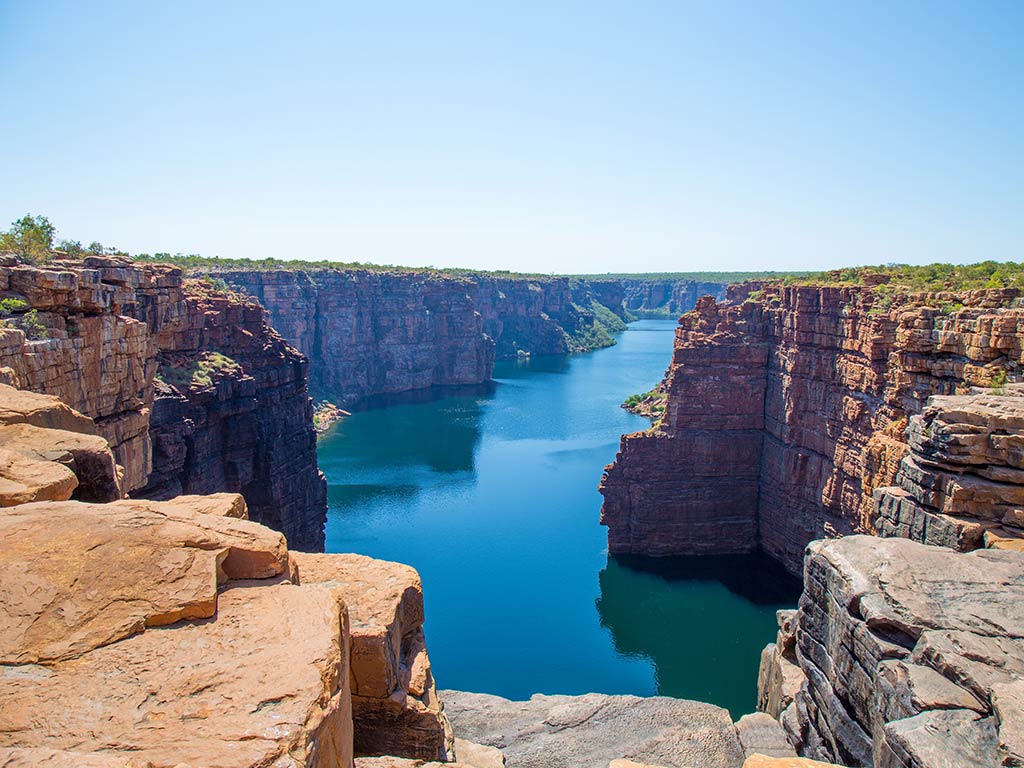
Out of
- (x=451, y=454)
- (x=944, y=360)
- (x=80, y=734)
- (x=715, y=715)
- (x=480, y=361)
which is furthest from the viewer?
(x=480, y=361)

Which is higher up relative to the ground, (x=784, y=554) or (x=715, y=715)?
(x=715, y=715)

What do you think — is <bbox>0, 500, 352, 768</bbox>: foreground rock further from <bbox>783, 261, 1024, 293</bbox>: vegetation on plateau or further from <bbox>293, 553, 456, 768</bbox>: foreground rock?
<bbox>783, 261, 1024, 293</bbox>: vegetation on plateau

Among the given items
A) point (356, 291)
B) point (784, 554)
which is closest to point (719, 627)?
point (784, 554)

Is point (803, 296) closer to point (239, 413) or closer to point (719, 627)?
point (719, 627)

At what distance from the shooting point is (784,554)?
39.3 m

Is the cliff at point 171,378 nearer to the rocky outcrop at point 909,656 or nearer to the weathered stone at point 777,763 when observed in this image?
the weathered stone at point 777,763

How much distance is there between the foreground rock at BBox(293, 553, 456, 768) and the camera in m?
8.14

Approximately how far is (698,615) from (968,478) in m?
22.9

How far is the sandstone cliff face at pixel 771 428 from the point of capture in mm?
31828

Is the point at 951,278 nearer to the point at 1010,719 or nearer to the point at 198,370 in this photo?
the point at 1010,719

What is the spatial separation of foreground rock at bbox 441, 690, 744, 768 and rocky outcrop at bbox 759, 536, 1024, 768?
8.51ft

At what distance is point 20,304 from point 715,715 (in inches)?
728

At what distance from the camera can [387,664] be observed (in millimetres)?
8188

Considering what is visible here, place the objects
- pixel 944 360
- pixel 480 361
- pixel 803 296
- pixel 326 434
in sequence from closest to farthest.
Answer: pixel 944 360, pixel 803 296, pixel 326 434, pixel 480 361
